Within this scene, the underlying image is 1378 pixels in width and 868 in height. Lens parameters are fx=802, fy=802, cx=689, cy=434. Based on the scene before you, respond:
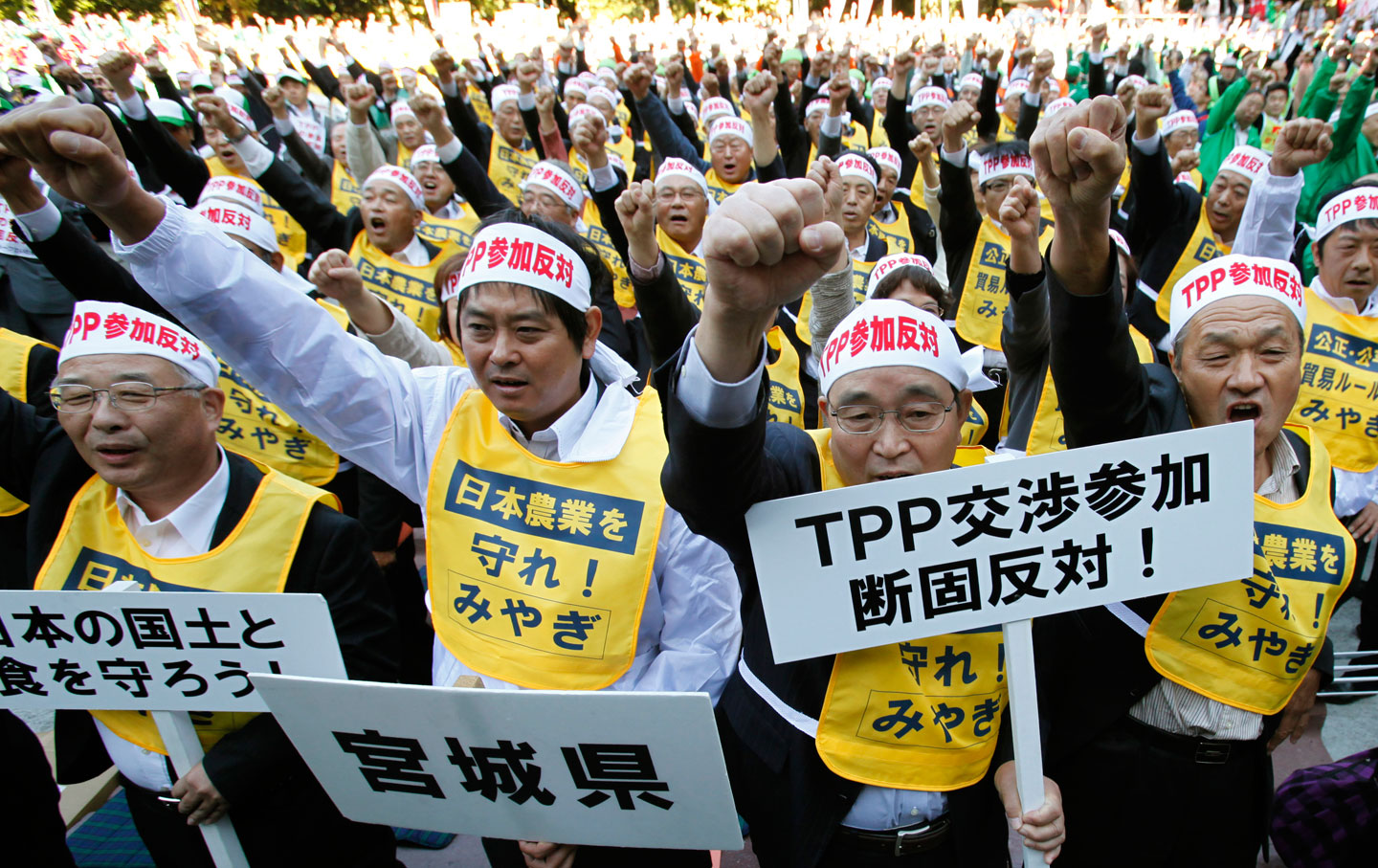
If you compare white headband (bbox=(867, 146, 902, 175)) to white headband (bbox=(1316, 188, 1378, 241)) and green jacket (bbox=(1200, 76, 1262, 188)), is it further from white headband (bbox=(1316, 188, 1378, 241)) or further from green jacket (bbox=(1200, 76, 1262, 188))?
green jacket (bbox=(1200, 76, 1262, 188))

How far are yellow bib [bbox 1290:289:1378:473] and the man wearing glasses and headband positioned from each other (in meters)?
3.49

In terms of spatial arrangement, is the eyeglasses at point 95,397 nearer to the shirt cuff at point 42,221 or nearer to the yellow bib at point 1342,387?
the shirt cuff at point 42,221

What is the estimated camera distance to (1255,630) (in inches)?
71.5

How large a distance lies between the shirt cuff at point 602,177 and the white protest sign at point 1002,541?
3.53 m

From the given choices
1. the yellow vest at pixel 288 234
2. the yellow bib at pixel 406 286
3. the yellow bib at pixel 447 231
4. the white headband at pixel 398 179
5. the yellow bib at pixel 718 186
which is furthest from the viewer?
the yellow bib at pixel 718 186

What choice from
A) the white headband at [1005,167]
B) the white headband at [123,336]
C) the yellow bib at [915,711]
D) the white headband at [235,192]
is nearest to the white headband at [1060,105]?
the white headband at [1005,167]

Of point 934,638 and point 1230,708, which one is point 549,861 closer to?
point 934,638

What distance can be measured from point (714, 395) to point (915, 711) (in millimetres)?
896

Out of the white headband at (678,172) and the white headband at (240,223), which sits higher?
the white headband at (240,223)

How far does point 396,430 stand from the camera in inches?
82.2

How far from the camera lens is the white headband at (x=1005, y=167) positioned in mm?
4480

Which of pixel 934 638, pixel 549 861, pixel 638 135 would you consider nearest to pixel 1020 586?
pixel 934 638

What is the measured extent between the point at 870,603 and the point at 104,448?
1782 mm

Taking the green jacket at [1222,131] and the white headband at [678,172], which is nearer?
the white headband at [678,172]
